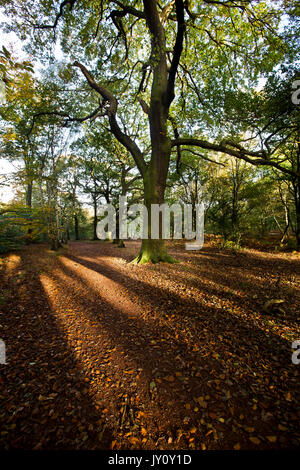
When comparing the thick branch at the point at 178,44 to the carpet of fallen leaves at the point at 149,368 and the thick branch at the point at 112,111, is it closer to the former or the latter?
the thick branch at the point at 112,111

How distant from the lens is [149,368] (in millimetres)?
2584

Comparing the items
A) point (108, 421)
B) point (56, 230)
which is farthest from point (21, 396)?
point (56, 230)

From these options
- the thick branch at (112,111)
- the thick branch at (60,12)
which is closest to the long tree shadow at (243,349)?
the thick branch at (112,111)

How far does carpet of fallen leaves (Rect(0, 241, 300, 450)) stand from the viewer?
5.90 feet

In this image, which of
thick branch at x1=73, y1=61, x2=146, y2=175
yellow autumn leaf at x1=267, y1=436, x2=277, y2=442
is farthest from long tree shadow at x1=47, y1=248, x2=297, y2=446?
thick branch at x1=73, y1=61, x2=146, y2=175

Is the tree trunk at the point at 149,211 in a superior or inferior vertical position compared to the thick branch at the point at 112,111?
inferior

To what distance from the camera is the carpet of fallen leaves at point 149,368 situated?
180cm

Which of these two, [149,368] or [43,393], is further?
[149,368]

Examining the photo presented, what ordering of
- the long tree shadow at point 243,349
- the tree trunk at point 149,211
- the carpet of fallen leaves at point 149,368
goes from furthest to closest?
1. the tree trunk at point 149,211
2. the long tree shadow at point 243,349
3. the carpet of fallen leaves at point 149,368

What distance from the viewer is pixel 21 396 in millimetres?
2154

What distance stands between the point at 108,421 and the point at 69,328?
6.63 ft

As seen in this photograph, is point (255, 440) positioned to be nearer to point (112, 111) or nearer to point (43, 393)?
point (43, 393)

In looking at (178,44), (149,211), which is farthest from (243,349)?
(178,44)
